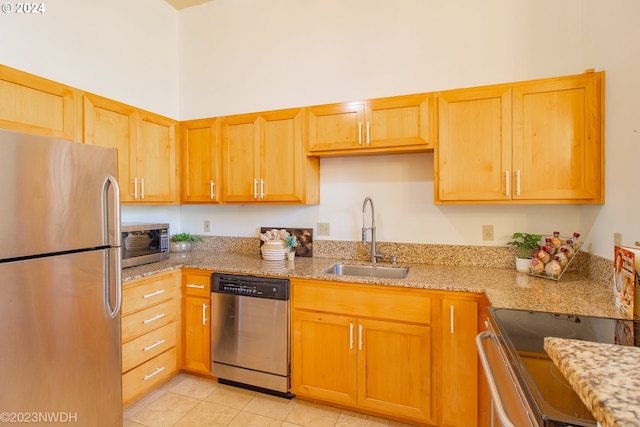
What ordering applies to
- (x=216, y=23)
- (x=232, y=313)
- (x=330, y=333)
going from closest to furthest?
(x=330, y=333), (x=232, y=313), (x=216, y=23)

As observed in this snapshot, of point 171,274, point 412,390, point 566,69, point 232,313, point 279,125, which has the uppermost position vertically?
point 566,69

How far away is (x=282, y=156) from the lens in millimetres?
2350

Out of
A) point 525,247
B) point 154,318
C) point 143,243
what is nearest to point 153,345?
point 154,318

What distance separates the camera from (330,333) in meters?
1.92

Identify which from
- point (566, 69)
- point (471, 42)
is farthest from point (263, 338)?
point (566, 69)

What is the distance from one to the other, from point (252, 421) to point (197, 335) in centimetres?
74

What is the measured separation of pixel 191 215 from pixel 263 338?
1564 mm

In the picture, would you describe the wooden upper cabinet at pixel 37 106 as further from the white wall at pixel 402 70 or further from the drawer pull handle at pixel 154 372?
the drawer pull handle at pixel 154 372

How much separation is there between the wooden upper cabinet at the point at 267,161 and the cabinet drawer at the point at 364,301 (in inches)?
28.9

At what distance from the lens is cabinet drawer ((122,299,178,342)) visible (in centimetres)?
189

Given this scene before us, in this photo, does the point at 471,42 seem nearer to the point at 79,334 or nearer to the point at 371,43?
the point at 371,43

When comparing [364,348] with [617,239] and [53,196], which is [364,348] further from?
[53,196]

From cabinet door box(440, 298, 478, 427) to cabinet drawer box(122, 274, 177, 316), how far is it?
73.5 inches

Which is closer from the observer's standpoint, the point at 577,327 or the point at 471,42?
the point at 577,327
